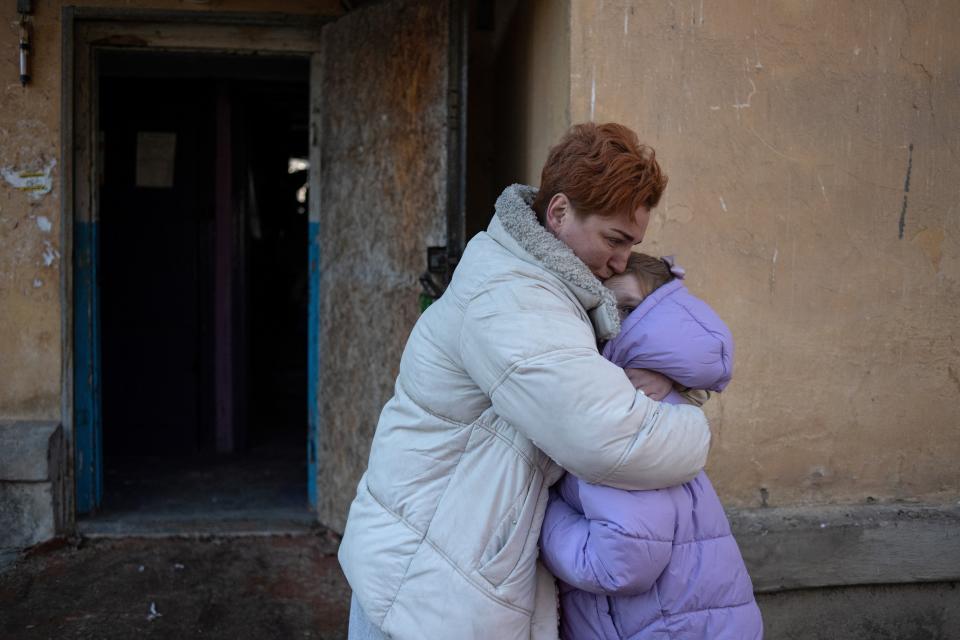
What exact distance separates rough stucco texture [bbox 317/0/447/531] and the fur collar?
1929mm

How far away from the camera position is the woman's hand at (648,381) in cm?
166

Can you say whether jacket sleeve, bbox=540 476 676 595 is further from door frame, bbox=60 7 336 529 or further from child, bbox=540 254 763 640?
door frame, bbox=60 7 336 529

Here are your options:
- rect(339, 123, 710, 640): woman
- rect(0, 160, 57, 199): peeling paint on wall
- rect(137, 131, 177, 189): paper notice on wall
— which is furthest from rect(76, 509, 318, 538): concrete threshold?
rect(339, 123, 710, 640): woman

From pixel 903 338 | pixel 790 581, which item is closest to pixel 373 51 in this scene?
pixel 903 338

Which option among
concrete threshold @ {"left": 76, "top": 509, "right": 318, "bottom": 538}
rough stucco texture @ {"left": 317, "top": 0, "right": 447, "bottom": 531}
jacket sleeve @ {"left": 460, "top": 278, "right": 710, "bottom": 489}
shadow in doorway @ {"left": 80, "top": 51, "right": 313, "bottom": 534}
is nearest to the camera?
jacket sleeve @ {"left": 460, "top": 278, "right": 710, "bottom": 489}

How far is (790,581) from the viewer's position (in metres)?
3.00

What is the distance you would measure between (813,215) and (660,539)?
1868 millimetres

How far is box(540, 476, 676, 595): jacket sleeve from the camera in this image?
153cm

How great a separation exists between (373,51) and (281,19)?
577 millimetres

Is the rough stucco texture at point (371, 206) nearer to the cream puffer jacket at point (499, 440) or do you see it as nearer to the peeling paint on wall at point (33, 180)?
the peeling paint on wall at point (33, 180)

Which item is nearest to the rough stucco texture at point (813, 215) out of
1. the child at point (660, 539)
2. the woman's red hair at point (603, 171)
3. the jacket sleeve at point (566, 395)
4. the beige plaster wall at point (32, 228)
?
the woman's red hair at point (603, 171)

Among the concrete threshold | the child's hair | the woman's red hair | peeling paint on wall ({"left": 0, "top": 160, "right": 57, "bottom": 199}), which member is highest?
peeling paint on wall ({"left": 0, "top": 160, "right": 57, "bottom": 199})

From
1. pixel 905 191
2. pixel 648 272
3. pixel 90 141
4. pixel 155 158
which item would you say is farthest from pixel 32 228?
pixel 905 191

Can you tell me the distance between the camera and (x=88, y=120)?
4.06m
